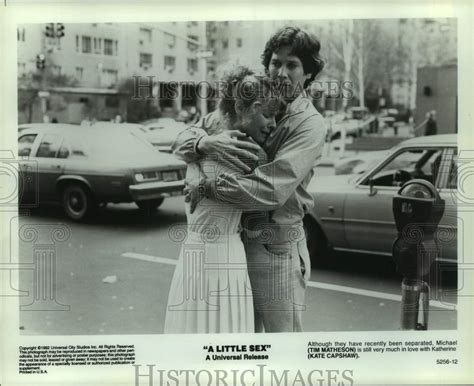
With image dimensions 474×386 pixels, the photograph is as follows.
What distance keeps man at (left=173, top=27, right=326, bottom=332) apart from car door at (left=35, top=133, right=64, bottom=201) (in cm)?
87

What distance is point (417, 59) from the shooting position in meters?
3.66

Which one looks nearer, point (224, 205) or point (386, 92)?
point (224, 205)

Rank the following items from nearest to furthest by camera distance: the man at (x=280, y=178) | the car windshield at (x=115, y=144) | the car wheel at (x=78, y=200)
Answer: the man at (x=280, y=178) < the car windshield at (x=115, y=144) < the car wheel at (x=78, y=200)

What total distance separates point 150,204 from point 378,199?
1.57 m

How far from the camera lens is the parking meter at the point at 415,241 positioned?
3568 mm

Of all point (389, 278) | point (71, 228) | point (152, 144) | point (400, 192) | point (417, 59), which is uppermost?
point (417, 59)

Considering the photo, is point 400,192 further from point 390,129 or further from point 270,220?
point 270,220

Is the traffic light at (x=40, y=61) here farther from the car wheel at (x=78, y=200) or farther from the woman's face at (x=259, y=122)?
the woman's face at (x=259, y=122)

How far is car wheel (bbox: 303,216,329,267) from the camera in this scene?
3.71m

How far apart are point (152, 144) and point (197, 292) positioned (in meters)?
1.03

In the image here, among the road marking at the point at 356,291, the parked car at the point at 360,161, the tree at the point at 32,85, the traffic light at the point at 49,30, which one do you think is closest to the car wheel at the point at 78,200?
the tree at the point at 32,85

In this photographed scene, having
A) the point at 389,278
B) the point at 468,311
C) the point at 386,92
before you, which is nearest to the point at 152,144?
the point at 386,92

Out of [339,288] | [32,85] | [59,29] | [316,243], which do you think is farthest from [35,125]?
[339,288]

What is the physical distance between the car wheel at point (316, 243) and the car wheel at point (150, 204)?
1.00 m
